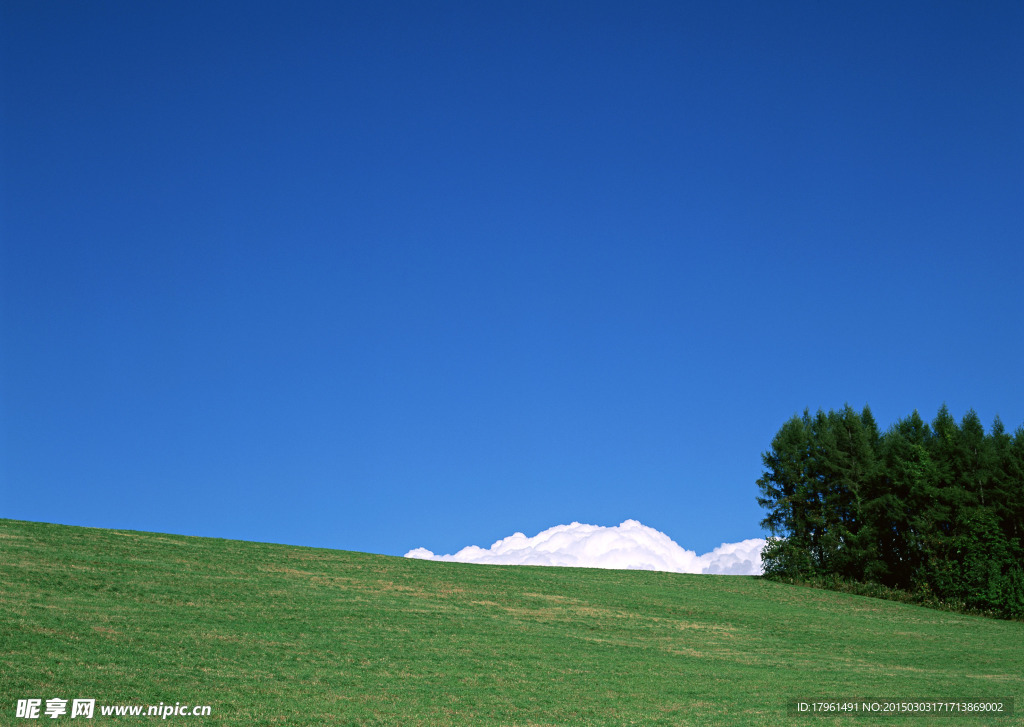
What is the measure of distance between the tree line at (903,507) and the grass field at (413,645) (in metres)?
8.14

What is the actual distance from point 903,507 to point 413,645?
155 ft

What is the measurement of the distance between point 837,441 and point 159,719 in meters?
59.8

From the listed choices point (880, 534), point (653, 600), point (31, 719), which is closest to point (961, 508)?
point (880, 534)

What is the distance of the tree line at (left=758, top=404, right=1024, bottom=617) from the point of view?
183ft

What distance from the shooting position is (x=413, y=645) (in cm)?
2675

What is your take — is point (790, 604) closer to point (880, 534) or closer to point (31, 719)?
point (880, 534)

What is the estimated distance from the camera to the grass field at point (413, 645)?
19562mm

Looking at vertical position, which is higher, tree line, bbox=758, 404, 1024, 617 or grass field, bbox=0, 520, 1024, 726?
tree line, bbox=758, 404, 1024, 617

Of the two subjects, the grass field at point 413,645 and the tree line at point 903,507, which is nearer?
the grass field at point 413,645

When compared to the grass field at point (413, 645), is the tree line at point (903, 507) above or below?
above

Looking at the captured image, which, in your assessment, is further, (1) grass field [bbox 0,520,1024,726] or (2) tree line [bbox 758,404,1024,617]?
(2) tree line [bbox 758,404,1024,617]

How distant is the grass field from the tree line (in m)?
8.14

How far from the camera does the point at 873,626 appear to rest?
4444 centimetres

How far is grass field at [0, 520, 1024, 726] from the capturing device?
1956 cm
